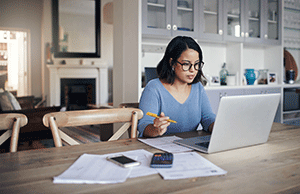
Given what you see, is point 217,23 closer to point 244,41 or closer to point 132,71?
point 244,41

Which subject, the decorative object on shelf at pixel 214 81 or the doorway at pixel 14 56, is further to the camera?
the doorway at pixel 14 56

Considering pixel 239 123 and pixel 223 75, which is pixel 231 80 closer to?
pixel 223 75

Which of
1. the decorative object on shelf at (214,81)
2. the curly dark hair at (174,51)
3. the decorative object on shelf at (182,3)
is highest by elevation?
the decorative object on shelf at (182,3)

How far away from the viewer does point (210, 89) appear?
3.40m

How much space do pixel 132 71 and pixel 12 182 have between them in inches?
96.6

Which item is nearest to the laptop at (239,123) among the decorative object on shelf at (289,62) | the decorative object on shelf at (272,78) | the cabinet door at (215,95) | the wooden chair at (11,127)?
the wooden chair at (11,127)

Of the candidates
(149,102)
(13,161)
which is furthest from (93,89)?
(13,161)

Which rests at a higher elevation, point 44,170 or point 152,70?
point 152,70

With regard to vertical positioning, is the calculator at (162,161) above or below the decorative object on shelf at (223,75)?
below

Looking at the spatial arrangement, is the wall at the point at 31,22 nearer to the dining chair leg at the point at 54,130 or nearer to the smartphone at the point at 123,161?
the dining chair leg at the point at 54,130

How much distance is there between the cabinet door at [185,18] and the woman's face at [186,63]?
1675 mm

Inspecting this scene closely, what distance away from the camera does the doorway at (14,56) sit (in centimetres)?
745

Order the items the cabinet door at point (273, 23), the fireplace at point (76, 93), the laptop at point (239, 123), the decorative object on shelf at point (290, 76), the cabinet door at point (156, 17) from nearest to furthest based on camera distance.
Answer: the laptop at point (239, 123)
the cabinet door at point (156, 17)
the cabinet door at point (273, 23)
the decorative object on shelf at point (290, 76)
the fireplace at point (76, 93)

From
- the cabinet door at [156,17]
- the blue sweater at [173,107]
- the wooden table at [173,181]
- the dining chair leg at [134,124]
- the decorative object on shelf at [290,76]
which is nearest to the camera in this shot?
the wooden table at [173,181]
